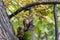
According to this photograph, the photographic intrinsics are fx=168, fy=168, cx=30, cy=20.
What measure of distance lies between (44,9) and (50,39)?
2859 mm

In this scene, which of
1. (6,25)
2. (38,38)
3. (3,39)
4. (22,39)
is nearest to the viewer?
(3,39)

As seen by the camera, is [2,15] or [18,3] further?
[18,3]

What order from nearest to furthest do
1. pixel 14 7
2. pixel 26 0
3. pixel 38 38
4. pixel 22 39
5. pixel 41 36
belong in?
1. pixel 22 39
2. pixel 26 0
3. pixel 14 7
4. pixel 38 38
5. pixel 41 36

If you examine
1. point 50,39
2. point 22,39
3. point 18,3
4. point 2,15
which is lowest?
point 50,39

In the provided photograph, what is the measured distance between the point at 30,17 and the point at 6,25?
1.10 meters

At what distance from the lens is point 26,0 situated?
2.81 metres

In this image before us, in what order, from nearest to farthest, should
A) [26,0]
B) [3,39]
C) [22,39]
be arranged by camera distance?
[3,39]
[22,39]
[26,0]

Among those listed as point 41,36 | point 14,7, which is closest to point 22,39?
point 14,7

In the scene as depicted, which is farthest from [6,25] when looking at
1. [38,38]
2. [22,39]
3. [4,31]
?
[38,38]

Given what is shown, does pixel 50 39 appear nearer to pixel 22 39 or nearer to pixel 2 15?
pixel 22 39

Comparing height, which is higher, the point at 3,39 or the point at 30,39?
the point at 3,39

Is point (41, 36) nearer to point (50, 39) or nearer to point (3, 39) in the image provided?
point (50, 39)

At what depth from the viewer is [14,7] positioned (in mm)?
3256

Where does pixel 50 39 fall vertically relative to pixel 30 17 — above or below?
below
